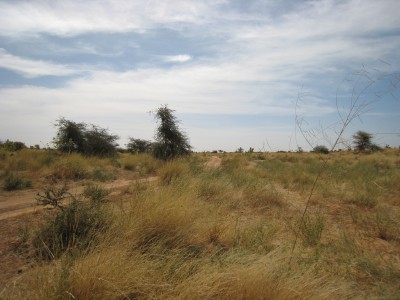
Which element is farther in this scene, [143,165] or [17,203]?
[143,165]

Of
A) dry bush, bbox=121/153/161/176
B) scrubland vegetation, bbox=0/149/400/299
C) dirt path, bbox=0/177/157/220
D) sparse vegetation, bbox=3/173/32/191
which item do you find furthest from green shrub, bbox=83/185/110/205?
dry bush, bbox=121/153/161/176

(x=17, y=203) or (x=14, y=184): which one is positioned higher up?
(x=14, y=184)

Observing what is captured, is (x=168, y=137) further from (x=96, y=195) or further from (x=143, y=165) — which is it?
(x=96, y=195)

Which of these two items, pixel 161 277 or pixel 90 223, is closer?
pixel 161 277

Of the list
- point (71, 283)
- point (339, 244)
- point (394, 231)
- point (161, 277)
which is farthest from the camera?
point (394, 231)

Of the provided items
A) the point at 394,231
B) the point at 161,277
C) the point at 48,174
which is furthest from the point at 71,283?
the point at 48,174

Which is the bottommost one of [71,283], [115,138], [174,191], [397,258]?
[397,258]

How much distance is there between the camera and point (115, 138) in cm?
2698

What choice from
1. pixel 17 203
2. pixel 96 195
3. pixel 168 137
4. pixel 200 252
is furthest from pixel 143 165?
pixel 200 252

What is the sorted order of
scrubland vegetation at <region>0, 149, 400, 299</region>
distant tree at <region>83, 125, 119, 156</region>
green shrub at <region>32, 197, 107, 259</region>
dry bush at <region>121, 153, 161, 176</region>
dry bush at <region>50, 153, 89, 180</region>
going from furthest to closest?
distant tree at <region>83, 125, 119, 156</region>, dry bush at <region>121, 153, 161, 176</region>, dry bush at <region>50, 153, 89, 180</region>, green shrub at <region>32, 197, 107, 259</region>, scrubland vegetation at <region>0, 149, 400, 299</region>

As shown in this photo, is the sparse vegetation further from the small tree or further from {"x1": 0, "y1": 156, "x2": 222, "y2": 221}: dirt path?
the small tree

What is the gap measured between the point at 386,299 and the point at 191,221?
2337 millimetres

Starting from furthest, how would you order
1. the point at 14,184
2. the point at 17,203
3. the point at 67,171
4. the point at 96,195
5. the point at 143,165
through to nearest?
the point at 143,165
the point at 67,171
the point at 14,184
the point at 17,203
the point at 96,195

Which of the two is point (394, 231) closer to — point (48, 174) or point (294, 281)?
point (294, 281)
